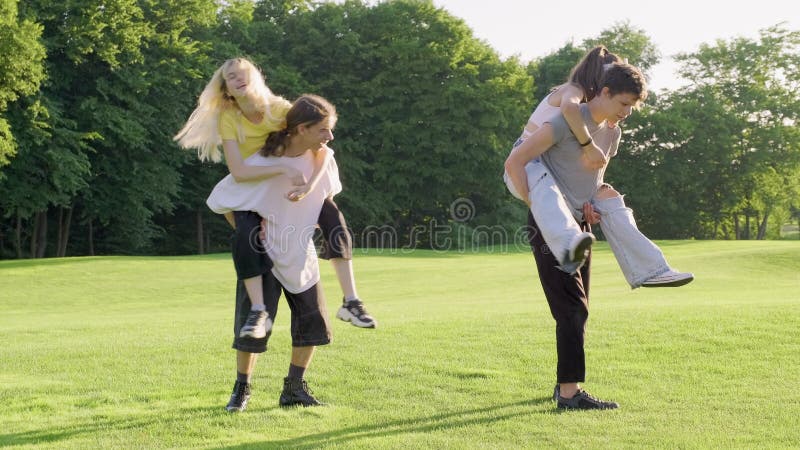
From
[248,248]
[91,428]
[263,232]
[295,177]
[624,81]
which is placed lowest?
[91,428]

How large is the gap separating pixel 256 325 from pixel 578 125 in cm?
234

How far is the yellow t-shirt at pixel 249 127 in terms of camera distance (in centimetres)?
511

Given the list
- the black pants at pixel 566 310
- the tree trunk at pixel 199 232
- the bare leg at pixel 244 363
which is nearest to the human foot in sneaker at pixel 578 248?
the black pants at pixel 566 310

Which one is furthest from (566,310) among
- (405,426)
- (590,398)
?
(405,426)

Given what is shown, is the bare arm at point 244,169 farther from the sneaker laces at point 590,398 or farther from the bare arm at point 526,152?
the sneaker laces at point 590,398

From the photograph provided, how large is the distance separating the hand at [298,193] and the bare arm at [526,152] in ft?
4.26

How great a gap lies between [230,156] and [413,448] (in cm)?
221

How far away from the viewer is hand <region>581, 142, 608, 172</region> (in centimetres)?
498

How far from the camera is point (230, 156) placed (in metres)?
5.12

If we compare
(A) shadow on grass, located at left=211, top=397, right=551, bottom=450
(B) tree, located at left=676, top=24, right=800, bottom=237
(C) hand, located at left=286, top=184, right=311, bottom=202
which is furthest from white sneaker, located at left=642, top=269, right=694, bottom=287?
(B) tree, located at left=676, top=24, right=800, bottom=237

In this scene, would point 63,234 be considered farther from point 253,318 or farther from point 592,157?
point 592,157

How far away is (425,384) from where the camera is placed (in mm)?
5754

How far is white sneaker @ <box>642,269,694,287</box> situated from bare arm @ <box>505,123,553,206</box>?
889 mm

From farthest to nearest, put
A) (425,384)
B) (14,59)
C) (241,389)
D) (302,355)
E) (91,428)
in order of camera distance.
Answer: (14,59)
(425,384)
(302,355)
(241,389)
(91,428)
